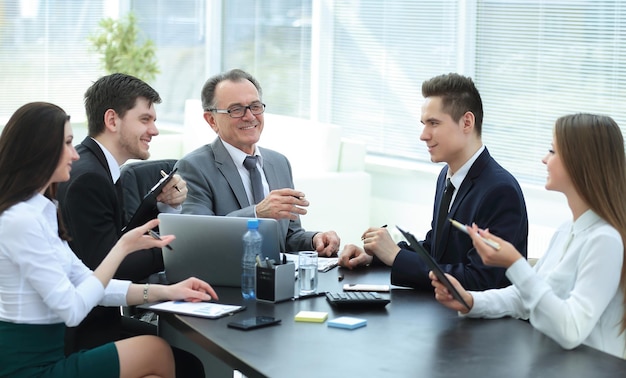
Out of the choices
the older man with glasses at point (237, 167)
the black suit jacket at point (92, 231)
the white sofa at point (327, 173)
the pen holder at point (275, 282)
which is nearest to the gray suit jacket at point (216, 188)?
the older man with glasses at point (237, 167)

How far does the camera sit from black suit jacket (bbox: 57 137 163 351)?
321 cm

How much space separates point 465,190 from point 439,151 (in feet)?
0.67

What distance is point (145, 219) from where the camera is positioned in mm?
3551

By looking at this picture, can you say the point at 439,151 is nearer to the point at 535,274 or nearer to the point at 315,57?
the point at 535,274

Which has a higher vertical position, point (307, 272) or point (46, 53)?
point (46, 53)

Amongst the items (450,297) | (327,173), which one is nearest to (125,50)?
(327,173)

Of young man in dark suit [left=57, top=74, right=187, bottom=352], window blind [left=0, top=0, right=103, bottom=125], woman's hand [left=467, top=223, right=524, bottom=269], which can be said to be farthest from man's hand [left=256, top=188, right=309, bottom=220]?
window blind [left=0, top=0, right=103, bottom=125]

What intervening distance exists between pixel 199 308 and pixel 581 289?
1157mm

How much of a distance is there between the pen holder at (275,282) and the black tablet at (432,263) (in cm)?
50

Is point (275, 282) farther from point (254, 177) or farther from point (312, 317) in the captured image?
point (254, 177)

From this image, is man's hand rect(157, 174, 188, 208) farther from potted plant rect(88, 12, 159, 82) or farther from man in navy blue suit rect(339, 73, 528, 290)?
potted plant rect(88, 12, 159, 82)

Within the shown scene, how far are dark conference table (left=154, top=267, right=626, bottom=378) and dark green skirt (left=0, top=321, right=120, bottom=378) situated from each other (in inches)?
10.5

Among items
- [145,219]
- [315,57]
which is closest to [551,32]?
[315,57]

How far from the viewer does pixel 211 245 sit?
10.4 ft
